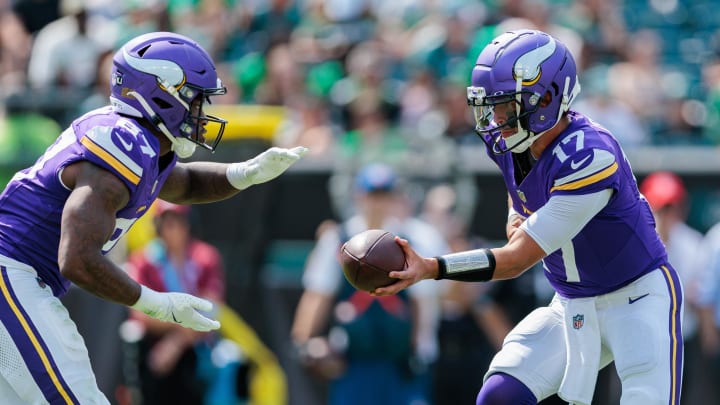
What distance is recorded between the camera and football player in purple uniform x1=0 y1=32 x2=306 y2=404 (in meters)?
4.86

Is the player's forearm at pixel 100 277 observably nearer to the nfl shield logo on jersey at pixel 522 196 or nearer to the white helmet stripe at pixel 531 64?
the nfl shield logo on jersey at pixel 522 196

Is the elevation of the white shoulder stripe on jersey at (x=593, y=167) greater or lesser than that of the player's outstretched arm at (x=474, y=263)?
greater

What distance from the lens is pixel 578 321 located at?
5398 mm

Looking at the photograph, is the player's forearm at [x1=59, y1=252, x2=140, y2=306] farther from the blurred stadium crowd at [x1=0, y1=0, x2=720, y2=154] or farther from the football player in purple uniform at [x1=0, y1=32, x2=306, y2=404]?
the blurred stadium crowd at [x1=0, y1=0, x2=720, y2=154]

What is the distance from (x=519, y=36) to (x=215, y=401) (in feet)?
13.3

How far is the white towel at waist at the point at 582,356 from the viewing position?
5359mm

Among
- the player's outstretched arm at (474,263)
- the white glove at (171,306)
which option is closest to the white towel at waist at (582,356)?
the player's outstretched arm at (474,263)

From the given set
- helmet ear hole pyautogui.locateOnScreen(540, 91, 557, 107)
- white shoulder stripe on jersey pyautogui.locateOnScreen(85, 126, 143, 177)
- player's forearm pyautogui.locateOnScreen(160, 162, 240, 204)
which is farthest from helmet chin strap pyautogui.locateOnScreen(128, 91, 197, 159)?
helmet ear hole pyautogui.locateOnScreen(540, 91, 557, 107)

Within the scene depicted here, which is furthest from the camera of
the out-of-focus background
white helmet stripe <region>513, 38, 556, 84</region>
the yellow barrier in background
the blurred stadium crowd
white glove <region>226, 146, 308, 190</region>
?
the blurred stadium crowd

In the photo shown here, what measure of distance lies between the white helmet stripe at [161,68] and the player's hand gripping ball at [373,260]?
1.02 m

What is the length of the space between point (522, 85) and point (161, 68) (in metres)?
1.52

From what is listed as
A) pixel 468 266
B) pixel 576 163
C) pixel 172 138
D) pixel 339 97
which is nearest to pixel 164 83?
pixel 172 138

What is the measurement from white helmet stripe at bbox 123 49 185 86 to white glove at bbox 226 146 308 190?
0.63m

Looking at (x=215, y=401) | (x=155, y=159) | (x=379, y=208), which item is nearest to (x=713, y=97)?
(x=379, y=208)
